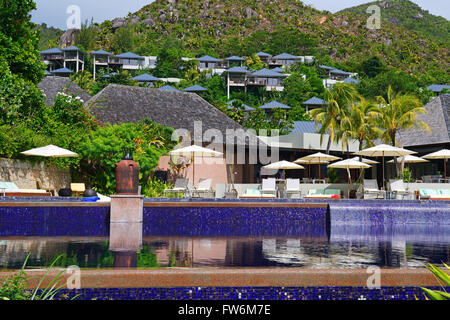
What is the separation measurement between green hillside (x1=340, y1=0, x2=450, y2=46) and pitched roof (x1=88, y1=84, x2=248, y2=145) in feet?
335

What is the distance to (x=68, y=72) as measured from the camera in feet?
258

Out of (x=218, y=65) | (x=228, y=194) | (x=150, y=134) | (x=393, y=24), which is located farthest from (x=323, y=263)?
(x=393, y=24)

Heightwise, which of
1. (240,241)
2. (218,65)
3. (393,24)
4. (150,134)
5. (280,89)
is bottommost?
(240,241)

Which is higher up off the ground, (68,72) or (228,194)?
(68,72)

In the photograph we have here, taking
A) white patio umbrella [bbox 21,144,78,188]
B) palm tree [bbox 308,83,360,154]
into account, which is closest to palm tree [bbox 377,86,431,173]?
palm tree [bbox 308,83,360,154]

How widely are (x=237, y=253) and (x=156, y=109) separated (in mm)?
19616

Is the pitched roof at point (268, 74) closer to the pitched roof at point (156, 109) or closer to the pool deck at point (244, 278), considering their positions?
the pitched roof at point (156, 109)

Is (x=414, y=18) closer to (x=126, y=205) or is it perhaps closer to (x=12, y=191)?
(x=12, y=191)

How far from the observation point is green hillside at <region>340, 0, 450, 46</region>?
12075 centimetres

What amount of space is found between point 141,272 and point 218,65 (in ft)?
289

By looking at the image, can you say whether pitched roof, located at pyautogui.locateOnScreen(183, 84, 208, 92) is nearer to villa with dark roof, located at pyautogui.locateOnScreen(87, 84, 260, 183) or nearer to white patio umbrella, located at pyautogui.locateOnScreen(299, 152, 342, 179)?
villa with dark roof, located at pyautogui.locateOnScreen(87, 84, 260, 183)

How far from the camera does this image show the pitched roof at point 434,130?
25.9 metres

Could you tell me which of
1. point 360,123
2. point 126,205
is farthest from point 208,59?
point 126,205
